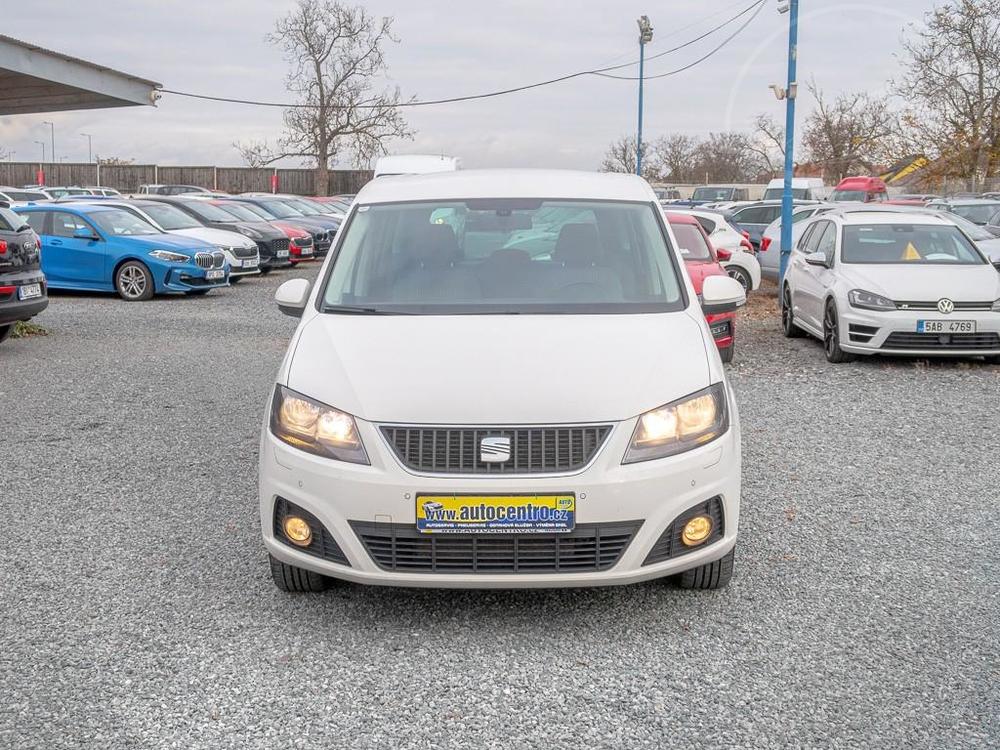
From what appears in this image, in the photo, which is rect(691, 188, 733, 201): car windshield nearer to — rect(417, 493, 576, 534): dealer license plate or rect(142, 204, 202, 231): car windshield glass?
rect(142, 204, 202, 231): car windshield glass

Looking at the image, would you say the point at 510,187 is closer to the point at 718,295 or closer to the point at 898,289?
the point at 718,295

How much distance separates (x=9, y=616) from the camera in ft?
14.6

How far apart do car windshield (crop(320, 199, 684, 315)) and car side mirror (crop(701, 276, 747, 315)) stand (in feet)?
1.10

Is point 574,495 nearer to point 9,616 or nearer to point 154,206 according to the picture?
point 9,616

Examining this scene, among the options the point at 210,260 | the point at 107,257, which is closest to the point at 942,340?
the point at 210,260

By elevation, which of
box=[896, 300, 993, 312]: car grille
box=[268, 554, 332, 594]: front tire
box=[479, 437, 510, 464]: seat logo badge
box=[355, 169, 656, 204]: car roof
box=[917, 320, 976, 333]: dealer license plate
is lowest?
box=[268, 554, 332, 594]: front tire

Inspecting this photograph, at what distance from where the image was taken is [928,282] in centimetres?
1112

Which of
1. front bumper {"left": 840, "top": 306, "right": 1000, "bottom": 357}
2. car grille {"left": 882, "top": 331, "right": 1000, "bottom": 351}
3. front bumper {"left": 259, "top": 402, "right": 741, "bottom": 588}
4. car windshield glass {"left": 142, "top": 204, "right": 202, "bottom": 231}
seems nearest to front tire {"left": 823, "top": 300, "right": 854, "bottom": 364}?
front bumper {"left": 840, "top": 306, "right": 1000, "bottom": 357}

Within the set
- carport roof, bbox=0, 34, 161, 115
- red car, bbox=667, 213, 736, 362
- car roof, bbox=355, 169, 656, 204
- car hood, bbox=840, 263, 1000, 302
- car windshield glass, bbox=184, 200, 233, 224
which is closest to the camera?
car roof, bbox=355, 169, 656, 204

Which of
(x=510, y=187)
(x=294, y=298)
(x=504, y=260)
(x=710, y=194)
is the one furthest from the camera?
(x=710, y=194)

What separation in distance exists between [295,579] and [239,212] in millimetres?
22031

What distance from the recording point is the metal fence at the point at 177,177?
58031 millimetres

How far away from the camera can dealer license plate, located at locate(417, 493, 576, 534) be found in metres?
3.98

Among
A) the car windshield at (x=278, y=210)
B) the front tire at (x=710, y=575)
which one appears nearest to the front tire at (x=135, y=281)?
the car windshield at (x=278, y=210)
